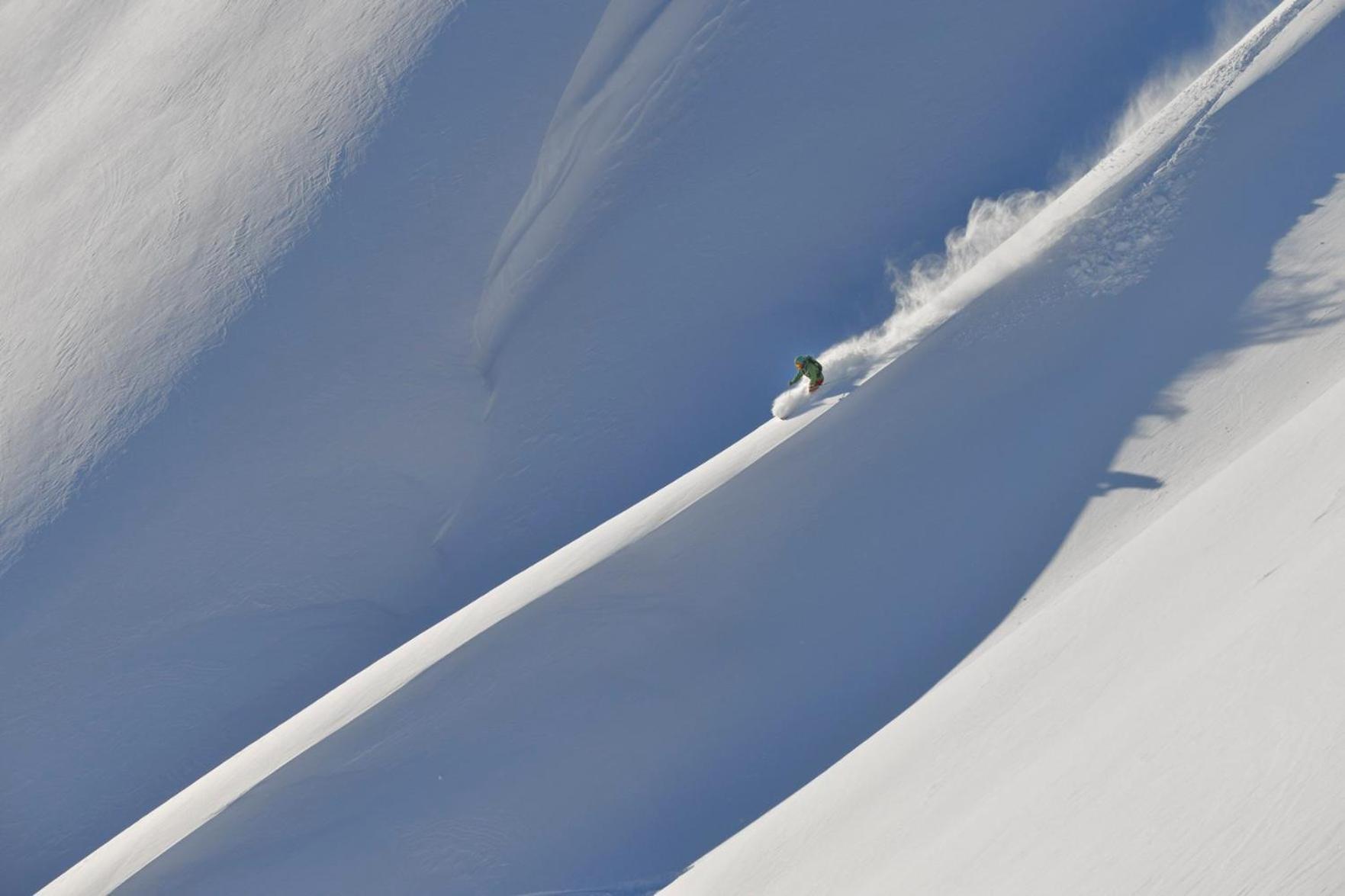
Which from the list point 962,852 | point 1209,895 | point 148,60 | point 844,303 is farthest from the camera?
point 148,60

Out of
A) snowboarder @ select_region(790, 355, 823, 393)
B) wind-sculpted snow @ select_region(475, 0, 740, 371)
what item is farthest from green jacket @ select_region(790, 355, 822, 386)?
wind-sculpted snow @ select_region(475, 0, 740, 371)

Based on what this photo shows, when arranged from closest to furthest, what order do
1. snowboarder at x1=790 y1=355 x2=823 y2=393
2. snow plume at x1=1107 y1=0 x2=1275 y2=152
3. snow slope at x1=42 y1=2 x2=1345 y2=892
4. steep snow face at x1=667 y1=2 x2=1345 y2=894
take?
1. steep snow face at x1=667 y1=2 x2=1345 y2=894
2. snow slope at x1=42 y1=2 x2=1345 y2=892
3. snowboarder at x1=790 y1=355 x2=823 y2=393
4. snow plume at x1=1107 y1=0 x2=1275 y2=152

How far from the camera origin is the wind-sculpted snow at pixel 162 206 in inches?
424

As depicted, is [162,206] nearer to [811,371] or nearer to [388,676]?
[388,676]

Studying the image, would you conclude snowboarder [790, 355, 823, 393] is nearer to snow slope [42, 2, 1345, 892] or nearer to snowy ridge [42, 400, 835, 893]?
snowy ridge [42, 400, 835, 893]

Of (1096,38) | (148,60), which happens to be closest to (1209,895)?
(1096,38)

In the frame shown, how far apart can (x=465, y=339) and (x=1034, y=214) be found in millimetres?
6170

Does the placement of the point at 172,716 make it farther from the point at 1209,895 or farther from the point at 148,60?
the point at 1209,895

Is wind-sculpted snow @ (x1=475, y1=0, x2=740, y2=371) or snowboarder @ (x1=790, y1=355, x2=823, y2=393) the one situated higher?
wind-sculpted snow @ (x1=475, y1=0, x2=740, y2=371)

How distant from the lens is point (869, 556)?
9.48 meters

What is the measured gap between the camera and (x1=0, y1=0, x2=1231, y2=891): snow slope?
1049 cm

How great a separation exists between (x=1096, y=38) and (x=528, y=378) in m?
7.10

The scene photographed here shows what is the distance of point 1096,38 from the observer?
1045 cm

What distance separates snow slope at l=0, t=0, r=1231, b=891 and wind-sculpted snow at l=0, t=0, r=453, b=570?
0.27 feet
